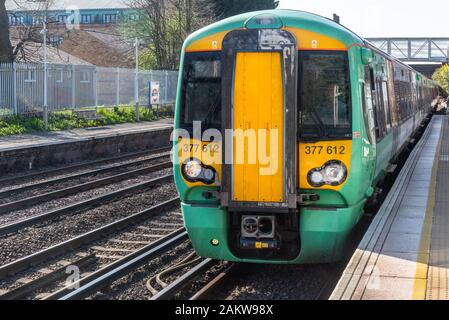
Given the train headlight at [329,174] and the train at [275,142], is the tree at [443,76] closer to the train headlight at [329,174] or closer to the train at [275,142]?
the train at [275,142]

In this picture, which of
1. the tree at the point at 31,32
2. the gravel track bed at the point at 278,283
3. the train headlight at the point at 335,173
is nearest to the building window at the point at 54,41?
the tree at the point at 31,32

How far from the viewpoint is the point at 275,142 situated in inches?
290

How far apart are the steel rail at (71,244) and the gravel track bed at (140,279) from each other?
1.33 metres

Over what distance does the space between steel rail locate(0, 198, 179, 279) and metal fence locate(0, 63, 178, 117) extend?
14.8m

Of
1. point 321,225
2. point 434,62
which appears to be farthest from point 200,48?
point 434,62

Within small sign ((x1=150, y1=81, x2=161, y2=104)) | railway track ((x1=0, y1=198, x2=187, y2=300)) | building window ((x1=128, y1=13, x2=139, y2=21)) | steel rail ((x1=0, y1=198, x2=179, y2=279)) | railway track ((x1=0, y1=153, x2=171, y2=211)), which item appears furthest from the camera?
building window ((x1=128, y1=13, x2=139, y2=21))

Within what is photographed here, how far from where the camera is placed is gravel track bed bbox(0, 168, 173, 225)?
11898 millimetres

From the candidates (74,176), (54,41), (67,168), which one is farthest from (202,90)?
(54,41)

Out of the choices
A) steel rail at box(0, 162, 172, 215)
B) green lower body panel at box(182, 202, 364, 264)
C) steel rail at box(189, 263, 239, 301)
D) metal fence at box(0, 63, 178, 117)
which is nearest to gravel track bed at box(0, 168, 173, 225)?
steel rail at box(0, 162, 172, 215)

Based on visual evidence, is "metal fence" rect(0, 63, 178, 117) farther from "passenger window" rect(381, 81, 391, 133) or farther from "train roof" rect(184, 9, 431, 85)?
"train roof" rect(184, 9, 431, 85)

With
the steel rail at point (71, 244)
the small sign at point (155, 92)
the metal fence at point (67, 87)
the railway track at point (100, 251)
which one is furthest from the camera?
the small sign at point (155, 92)

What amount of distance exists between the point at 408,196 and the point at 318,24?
459 centimetres

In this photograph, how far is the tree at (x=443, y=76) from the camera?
78.8 m

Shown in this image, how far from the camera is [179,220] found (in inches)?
455
